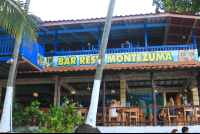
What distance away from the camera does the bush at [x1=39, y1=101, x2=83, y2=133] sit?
8625 millimetres

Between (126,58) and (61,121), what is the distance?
544cm

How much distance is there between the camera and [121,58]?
1268 centimetres

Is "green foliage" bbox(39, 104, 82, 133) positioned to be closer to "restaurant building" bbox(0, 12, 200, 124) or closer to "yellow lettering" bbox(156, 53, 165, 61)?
"restaurant building" bbox(0, 12, 200, 124)

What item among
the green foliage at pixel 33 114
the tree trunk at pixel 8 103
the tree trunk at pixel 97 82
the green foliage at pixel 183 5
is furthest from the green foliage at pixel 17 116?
the green foliage at pixel 183 5

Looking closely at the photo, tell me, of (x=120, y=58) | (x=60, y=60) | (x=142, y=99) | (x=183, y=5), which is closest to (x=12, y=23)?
(x=60, y=60)

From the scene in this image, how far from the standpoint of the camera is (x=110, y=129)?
30.8ft

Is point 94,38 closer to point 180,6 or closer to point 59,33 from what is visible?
point 59,33

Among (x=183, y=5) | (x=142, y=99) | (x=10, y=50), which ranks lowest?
(x=142, y=99)

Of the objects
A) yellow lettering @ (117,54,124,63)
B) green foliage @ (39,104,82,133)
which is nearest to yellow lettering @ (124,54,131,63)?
yellow lettering @ (117,54,124,63)

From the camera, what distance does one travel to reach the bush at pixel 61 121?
28.3 ft

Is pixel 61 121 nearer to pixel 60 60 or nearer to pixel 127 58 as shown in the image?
pixel 60 60

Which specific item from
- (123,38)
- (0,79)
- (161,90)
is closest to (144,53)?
(123,38)

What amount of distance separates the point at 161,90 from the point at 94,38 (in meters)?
5.92

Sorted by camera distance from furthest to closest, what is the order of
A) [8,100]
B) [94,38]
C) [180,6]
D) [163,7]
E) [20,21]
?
[163,7] → [180,6] → [94,38] → [8,100] → [20,21]
